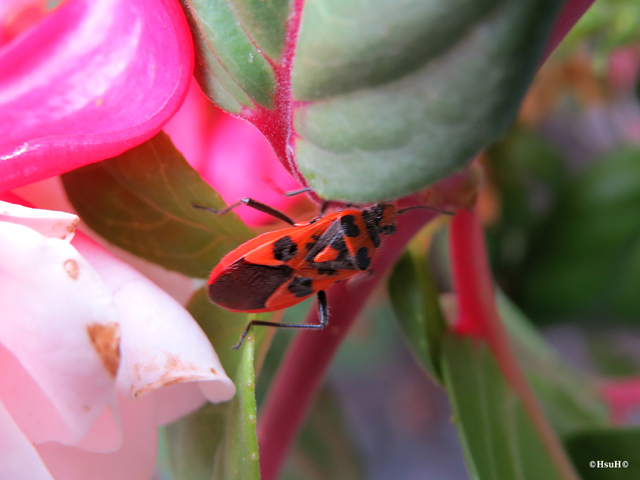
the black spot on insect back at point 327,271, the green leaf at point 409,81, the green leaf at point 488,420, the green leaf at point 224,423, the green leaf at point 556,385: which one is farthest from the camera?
the green leaf at point 556,385

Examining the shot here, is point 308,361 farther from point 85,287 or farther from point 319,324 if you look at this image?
point 85,287

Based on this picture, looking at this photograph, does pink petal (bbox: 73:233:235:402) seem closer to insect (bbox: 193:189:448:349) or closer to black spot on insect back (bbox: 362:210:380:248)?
insect (bbox: 193:189:448:349)

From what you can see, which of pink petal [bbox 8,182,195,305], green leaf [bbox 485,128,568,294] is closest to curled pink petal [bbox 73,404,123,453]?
pink petal [bbox 8,182,195,305]

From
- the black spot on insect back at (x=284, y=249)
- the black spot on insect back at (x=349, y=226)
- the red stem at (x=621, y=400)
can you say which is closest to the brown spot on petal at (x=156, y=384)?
the black spot on insect back at (x=284, y=249)

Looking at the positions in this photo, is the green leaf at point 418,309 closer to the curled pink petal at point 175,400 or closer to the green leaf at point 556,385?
the curled pink petal at point 175,400

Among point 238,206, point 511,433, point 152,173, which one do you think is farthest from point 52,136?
point 511,433

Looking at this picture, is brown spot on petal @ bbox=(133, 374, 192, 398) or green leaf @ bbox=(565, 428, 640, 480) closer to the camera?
brown spot on petal @ bbox=(133, 374, 192, 398)

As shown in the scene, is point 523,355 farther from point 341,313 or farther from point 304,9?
point 304,9
